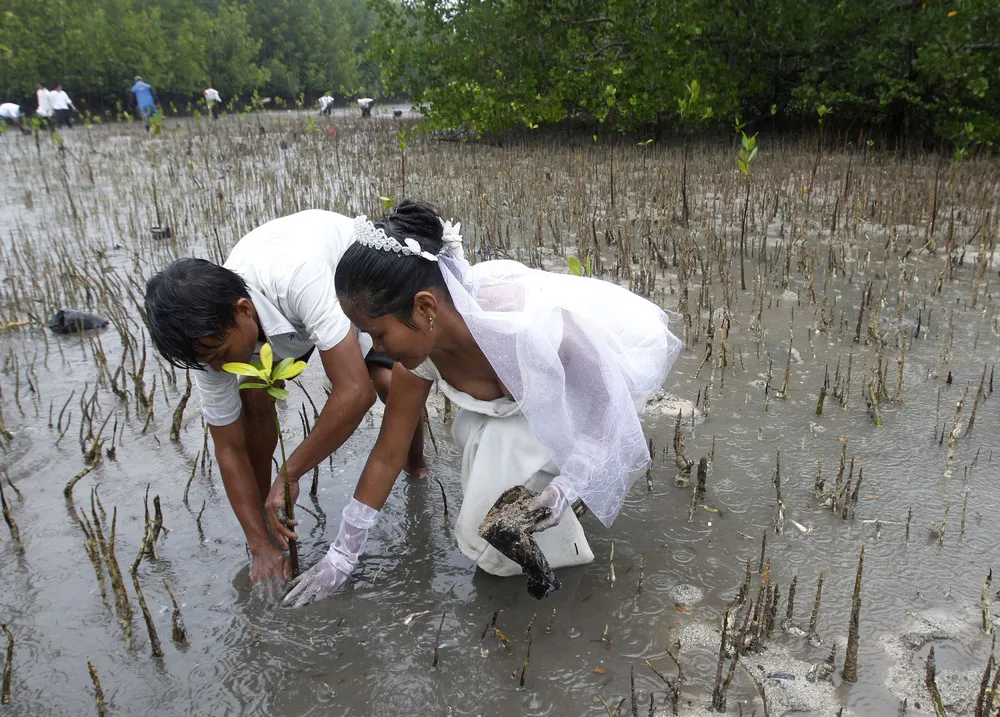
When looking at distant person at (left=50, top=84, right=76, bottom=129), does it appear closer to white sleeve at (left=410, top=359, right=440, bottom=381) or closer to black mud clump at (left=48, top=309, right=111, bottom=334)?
black mud clump at (left=48, top=309, right=111, bottom=334)

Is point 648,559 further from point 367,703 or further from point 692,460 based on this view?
point 367,703

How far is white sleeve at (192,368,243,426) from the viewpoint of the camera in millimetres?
2539

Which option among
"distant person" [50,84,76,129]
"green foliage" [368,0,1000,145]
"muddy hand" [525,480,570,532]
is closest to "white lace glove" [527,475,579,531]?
"muddy hand" [525,480,570,532]

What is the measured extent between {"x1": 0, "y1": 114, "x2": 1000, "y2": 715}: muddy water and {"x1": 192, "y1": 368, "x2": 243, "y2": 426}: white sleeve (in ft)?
1.79

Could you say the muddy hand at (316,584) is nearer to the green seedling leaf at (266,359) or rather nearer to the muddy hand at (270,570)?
the muddy hand at (270,570)

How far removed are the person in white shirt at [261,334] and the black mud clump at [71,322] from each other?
2.65 m

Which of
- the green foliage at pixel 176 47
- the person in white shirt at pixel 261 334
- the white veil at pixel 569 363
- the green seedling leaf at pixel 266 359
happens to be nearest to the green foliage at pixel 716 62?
the white veil at pixel 569 363

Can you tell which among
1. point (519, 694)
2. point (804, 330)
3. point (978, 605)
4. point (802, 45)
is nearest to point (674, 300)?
point (804, 330)

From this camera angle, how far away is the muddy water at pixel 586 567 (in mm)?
2195

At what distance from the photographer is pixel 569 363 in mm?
Answer: 2588

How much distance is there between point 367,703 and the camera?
2174mm

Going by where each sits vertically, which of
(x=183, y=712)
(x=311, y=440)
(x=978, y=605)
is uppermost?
(x=311, y=440)

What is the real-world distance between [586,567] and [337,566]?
0.80 metres

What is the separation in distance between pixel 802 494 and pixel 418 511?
4.67ft
